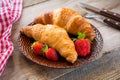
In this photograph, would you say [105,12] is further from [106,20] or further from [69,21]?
[69,21]

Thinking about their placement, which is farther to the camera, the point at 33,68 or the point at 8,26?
the point at 8,26

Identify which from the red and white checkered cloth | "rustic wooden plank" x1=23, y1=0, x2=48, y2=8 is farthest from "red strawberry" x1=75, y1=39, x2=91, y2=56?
"rustic wooden plank" x1=23, y1=0, x2=48, y2=8

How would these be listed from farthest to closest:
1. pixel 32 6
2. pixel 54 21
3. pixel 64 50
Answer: pixel 32 6 → pixel 54 21 → pixel 64 50

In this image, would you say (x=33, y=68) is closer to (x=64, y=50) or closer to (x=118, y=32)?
(x=64, y=50)

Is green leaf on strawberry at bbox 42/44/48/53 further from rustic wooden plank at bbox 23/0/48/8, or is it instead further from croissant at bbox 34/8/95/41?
rustic wooden plank at bbox 23/0/48/8

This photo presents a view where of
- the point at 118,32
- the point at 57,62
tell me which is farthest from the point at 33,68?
the point at 118,32

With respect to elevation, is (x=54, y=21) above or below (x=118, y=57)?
above
